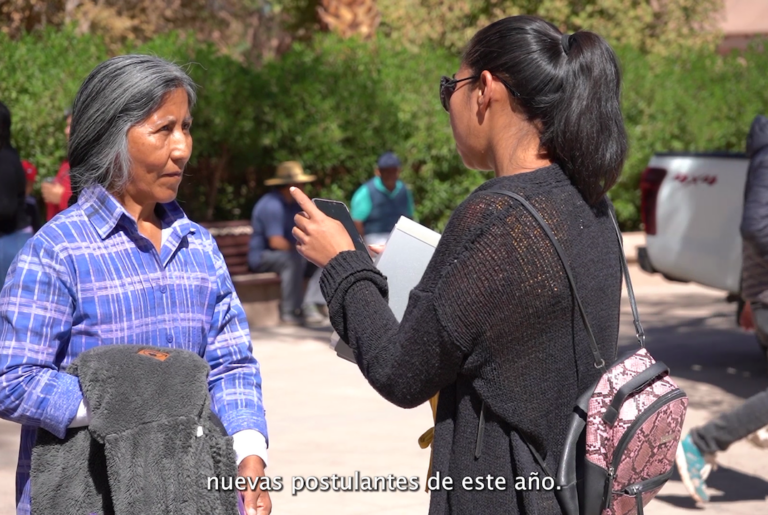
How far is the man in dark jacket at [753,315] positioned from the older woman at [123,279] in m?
3.35

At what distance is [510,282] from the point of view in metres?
2.19

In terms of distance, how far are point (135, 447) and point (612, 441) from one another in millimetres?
1042

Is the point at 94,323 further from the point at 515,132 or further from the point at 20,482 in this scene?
the point at 515,132

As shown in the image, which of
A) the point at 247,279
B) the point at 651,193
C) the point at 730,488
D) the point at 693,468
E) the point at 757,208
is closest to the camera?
the point at 693,468

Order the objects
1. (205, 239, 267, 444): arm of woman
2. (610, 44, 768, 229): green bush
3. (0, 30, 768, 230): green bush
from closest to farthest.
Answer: (205, 239, 267, 444): arm of woman
(0, 30, 768, 230): green bush
(610, 44, 768, 229): green bush

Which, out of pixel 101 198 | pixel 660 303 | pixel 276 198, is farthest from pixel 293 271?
pixel 101 198

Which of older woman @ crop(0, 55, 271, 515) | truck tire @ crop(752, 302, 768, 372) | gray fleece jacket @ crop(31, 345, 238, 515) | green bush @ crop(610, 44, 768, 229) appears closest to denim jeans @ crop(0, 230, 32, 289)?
older woman @ crop(0, 55, 271, 515)

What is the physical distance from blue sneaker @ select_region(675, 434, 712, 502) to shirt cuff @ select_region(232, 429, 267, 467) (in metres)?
3.37

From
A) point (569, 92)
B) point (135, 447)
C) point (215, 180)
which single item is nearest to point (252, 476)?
point (135, 447)

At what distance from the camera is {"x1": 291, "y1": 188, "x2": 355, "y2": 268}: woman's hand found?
242 cm

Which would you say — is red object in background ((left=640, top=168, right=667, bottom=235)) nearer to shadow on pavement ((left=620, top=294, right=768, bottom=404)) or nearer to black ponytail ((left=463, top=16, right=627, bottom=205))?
shadow on pavement ((left=620, top=294, right=768, bottom=404))

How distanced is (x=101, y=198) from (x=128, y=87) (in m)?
0.28

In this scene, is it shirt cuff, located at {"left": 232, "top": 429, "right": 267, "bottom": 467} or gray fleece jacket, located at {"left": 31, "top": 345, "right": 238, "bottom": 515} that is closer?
gray fleece jacket, located at {"left": 31, "top": 345, "right": 238, "bottom": 515}

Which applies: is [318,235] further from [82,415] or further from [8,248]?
[8,248]
